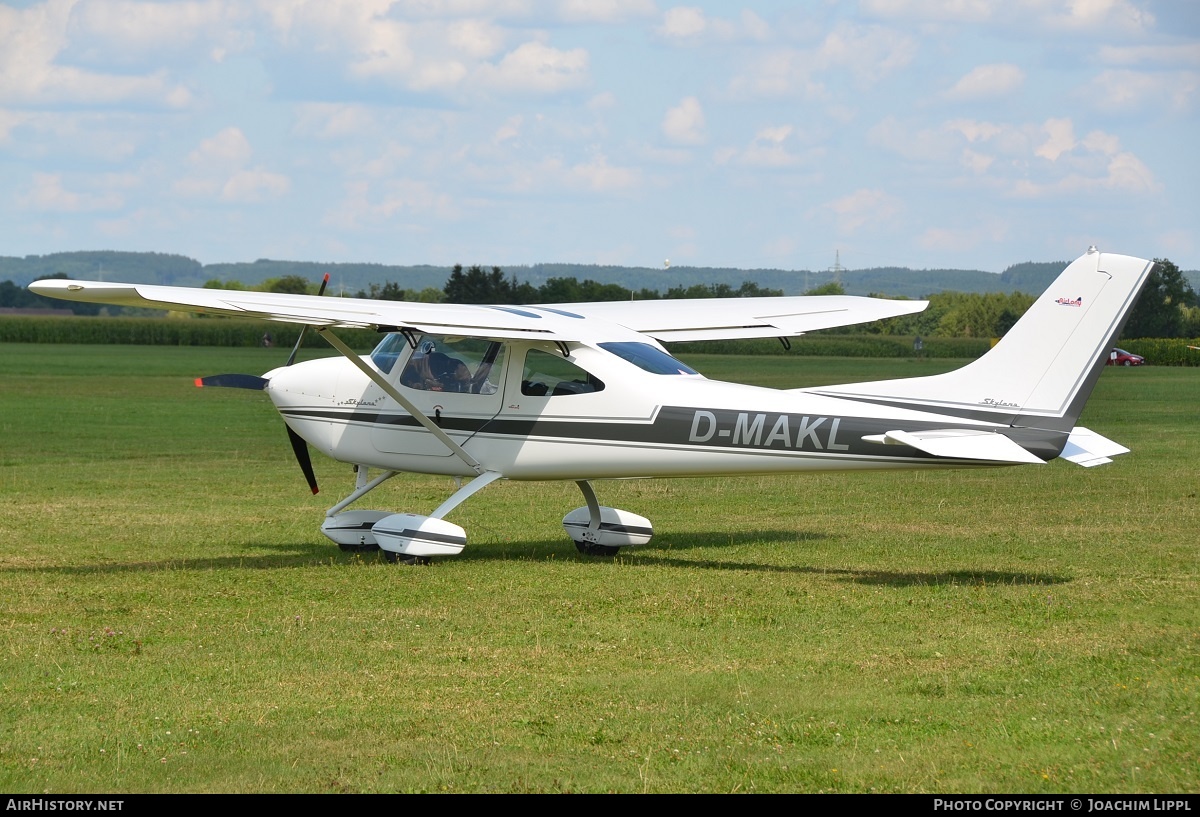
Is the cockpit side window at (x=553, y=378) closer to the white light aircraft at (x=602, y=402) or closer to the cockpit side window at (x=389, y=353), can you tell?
the white light aircraft at (x=602, y=402)

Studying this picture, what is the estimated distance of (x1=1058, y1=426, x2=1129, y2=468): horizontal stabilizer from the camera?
11.4 meters

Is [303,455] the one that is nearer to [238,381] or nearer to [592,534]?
[238,381]

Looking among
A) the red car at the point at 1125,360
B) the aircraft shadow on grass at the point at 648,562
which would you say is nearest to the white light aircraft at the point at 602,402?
the aircraft shadow on grass at the point at 648,562

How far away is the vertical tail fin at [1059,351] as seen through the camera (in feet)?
36.4

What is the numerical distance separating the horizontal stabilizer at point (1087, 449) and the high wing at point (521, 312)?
356 cm

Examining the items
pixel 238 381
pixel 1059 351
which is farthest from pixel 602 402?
pixel 1059 351

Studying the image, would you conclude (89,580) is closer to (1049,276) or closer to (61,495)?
(61,495)

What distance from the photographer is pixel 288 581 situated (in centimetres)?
1180

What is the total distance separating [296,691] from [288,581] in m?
4.00

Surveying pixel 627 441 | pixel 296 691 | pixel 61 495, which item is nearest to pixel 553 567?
pixel 627 441

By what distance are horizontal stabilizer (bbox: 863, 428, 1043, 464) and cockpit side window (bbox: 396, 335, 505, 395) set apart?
3.77 meters

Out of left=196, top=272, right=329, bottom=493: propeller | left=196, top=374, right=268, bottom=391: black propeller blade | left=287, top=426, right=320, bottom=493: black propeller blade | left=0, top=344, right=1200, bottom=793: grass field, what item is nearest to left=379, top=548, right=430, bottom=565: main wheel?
left=0, top=344, right=1200, bottom=793: grass field

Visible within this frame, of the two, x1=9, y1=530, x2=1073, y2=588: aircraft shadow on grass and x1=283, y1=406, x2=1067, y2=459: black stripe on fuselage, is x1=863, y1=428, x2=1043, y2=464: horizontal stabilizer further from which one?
x1=9, y1=530, x2=1073, y2=588: aircraft shadow on grass

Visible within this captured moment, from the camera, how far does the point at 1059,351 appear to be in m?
11.2
